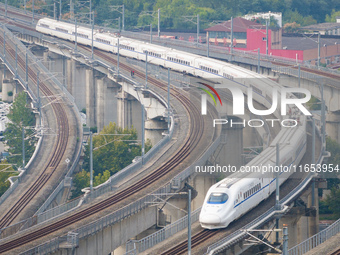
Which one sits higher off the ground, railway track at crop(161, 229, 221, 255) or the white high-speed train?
the white high-speed train

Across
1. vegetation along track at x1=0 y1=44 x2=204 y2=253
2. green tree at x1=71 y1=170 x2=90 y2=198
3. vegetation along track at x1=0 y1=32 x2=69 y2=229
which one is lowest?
green tree at x1=71 y1=170 x2=90 y2=198

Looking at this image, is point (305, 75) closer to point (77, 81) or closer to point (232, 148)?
point (232, 148)

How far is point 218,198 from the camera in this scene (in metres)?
57.8

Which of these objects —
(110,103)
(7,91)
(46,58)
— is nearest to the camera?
(110,103)

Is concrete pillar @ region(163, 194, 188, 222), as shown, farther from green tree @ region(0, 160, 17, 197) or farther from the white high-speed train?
green tree @ region(0, 160, 17, 197)

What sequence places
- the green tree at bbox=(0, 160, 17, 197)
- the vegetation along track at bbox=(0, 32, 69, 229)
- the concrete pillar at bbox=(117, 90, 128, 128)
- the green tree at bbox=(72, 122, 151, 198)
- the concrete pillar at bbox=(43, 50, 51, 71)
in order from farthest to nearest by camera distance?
the concrete pillar at bbox=(43, 50, 51, 71)
the concrete pillar at bbox=(117, 90, 128, 128)
the green tree at bbox=(72, 122, 151, 198)
the green tree at bbox=(0, 160, 17, 197)
the vegetation along track at bbox=(0, 32, 69, 229)

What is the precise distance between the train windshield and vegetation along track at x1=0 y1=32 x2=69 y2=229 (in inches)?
862

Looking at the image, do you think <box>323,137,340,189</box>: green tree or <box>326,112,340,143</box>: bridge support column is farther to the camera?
<box>326,112,340,143</box>: bridge support column

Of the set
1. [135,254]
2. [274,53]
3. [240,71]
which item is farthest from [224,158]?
[274,53]

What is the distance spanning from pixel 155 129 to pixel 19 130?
18989 mm

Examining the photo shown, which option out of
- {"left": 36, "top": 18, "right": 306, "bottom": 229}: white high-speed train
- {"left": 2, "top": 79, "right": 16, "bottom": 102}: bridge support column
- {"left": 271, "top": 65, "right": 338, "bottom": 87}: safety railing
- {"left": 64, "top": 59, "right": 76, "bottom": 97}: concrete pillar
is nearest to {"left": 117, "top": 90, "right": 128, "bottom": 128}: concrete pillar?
{"left": 36, "top": 18, "right": 306, "bottom": 229}: white high-speed train

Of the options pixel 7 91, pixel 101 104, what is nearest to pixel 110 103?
pixel 101 104

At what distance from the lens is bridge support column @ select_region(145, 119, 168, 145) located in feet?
337

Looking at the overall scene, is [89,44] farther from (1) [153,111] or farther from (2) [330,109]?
(2) [330,109]
